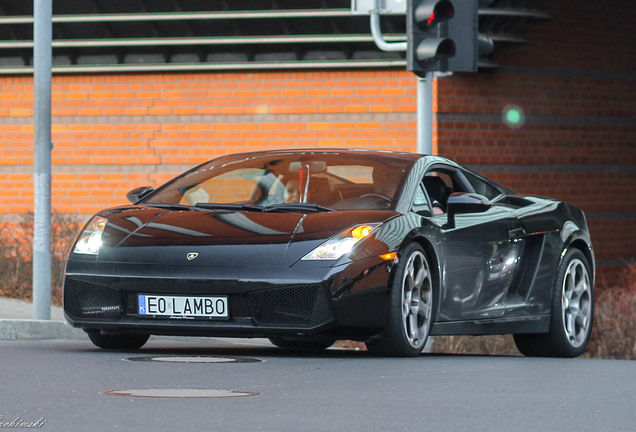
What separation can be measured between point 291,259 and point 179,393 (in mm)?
1691

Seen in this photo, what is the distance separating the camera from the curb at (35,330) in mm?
10078

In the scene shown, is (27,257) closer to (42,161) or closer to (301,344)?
(42,161)

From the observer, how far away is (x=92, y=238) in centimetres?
840

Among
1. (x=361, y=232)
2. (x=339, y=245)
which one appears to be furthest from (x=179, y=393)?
(x=361, y=232)

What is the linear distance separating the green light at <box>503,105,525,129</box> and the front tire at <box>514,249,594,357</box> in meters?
6.42

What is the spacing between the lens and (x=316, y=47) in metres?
16.5

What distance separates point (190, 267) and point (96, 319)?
694mm

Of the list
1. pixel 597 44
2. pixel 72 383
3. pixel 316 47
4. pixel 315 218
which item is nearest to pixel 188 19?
pixel 316 47

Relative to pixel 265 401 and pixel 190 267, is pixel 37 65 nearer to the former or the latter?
pixel 190 267

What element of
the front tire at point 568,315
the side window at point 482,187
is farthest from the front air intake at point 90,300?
the front tire at point 568,315

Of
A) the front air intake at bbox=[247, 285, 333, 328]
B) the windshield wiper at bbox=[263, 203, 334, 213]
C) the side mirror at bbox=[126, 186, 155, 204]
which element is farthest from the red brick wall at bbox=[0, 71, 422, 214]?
the front air intake at bbox=[247, 285, 333, 328]

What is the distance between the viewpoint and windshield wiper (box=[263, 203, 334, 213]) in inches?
330

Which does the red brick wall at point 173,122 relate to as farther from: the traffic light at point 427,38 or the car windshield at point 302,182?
the car windshield at point 302,182

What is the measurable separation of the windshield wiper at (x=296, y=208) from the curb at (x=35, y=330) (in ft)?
8.23
